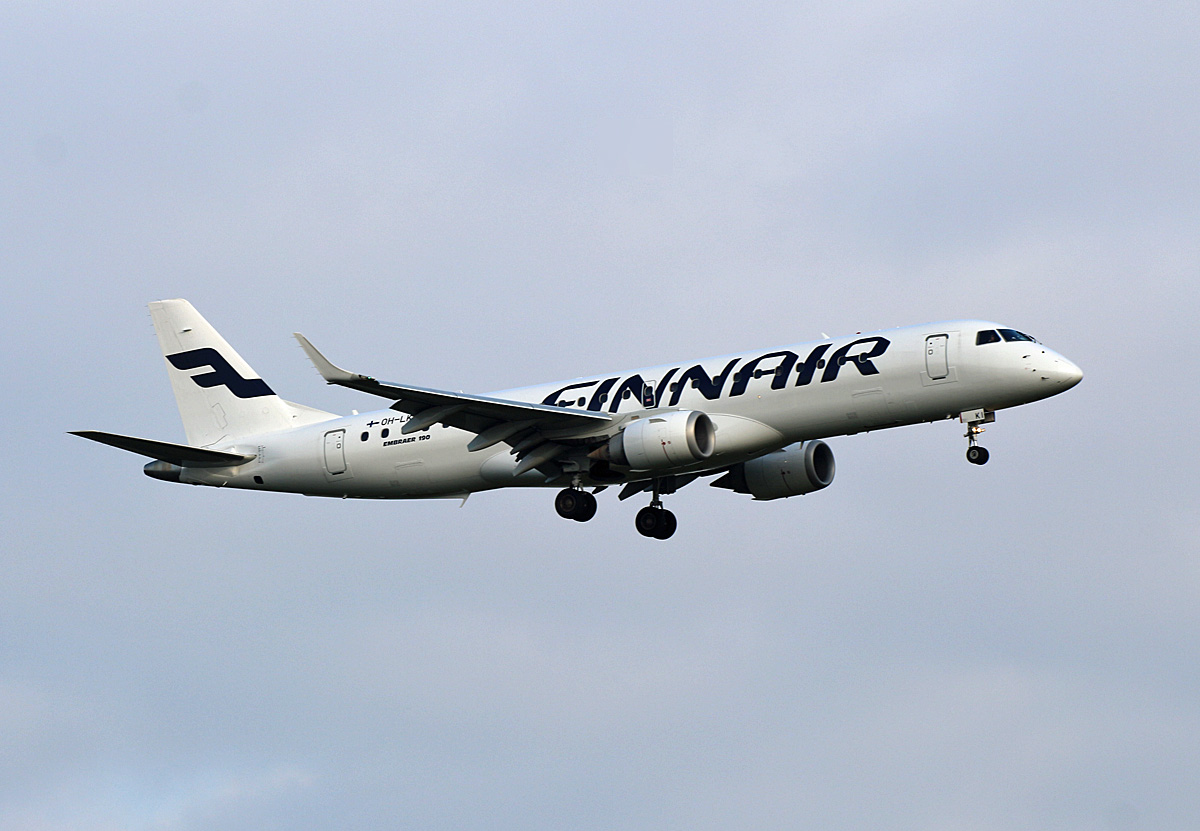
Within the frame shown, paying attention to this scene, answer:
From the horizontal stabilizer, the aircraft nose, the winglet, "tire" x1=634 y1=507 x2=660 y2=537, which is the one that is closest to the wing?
the winglet

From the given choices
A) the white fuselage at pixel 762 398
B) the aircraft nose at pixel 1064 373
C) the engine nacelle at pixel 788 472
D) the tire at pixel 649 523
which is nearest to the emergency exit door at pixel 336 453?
the white fuselage at pixel 762 398

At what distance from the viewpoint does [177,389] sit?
1919 inches

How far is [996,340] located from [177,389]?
1032 inches

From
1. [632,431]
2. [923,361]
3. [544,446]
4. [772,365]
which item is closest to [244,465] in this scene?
[544,446]

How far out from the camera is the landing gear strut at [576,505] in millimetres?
41969

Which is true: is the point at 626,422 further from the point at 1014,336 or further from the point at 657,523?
the point at 1014,336

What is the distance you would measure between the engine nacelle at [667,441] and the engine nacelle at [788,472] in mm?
5723

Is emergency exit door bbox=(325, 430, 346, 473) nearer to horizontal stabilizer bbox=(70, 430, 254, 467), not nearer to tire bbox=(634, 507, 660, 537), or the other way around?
horizontal stabilizer bbox=(70, 430, 254, 467)

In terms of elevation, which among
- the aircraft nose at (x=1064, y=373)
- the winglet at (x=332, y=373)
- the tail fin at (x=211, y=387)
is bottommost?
the winglet at (x=332, y=373)

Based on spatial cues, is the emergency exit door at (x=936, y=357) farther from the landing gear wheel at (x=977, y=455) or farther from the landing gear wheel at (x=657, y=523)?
the landing gear wheel at (x=657, y=523)

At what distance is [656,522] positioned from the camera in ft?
147

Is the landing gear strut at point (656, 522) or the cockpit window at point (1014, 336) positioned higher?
the cockpit window at point (1014, 336)

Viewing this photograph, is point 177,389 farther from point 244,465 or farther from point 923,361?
point 923,361

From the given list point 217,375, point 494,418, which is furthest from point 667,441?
point 217,375
